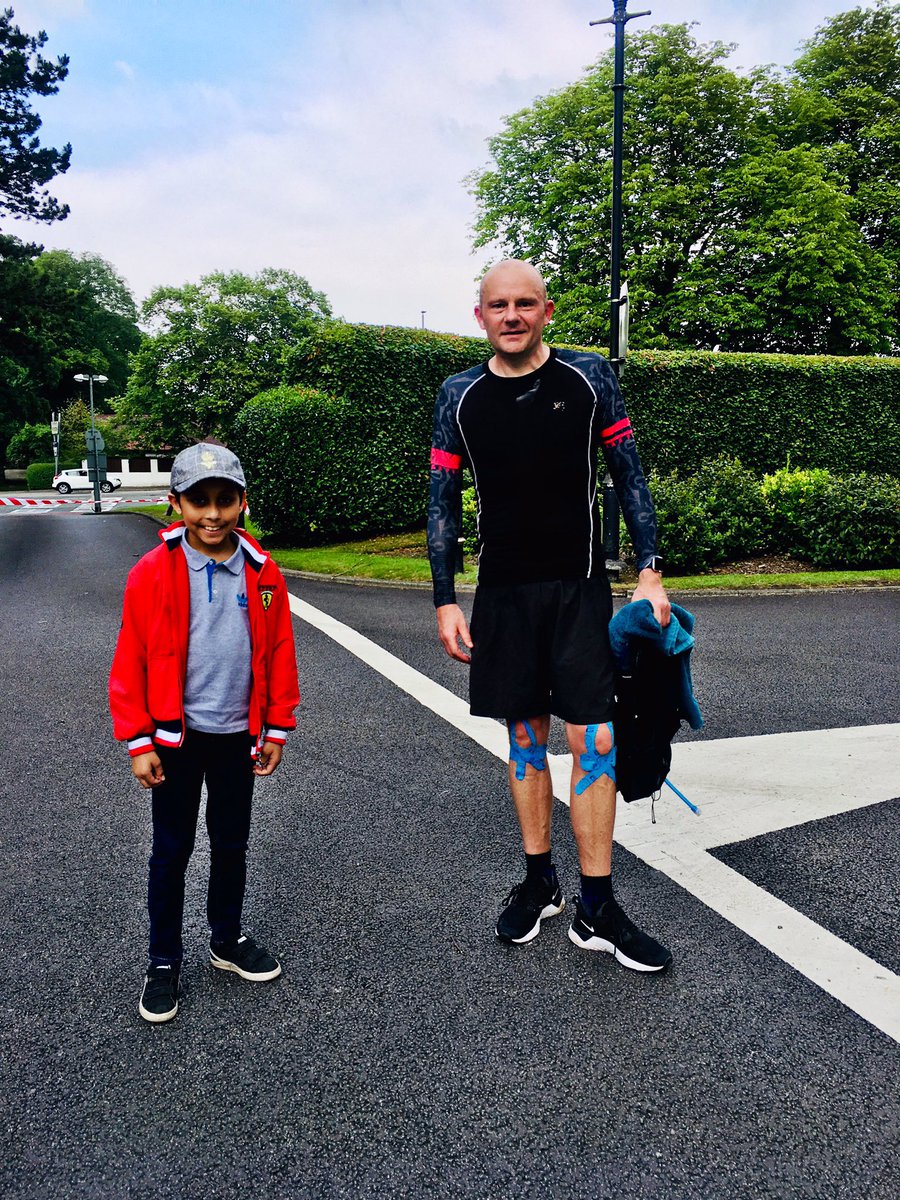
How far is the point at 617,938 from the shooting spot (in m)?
2.77

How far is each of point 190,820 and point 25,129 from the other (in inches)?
1119

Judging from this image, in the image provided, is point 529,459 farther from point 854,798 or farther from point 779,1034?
point 854,798

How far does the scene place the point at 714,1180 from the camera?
1.90m

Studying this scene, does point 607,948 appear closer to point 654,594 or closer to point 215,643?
point 654,594

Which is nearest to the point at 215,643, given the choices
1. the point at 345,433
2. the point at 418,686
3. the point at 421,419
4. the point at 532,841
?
the point at 532,841

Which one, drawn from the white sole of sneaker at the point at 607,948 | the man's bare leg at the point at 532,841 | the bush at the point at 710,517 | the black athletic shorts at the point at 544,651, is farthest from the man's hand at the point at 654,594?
the bush at the point at 710,517

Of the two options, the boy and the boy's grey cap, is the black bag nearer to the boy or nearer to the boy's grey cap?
the boy

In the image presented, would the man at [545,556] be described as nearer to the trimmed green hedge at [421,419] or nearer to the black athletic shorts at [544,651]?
the black athletic shorts at [544,651]

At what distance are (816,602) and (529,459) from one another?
8114mm

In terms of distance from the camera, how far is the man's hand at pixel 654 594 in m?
2.79

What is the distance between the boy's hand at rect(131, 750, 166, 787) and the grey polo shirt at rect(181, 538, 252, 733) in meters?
0.15

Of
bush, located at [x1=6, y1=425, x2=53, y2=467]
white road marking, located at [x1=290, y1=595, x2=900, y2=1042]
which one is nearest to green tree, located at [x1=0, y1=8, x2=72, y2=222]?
white road marking, located at [x1=290, y1=595, x2=900, y2=1042]

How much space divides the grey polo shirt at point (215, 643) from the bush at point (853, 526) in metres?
11.4

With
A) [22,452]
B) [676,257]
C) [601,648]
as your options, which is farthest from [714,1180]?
[22,452]
